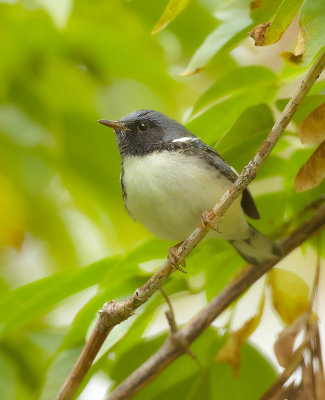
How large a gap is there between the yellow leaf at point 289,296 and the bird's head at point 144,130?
69cm

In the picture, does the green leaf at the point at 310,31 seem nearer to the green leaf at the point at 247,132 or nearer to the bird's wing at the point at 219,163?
the green leaf at the point at 247,132

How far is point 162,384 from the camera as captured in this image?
1689 millimetres

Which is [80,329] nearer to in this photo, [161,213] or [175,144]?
[161,213]

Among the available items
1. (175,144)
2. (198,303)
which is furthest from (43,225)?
(198,303)

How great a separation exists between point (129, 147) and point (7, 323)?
31.1 inches

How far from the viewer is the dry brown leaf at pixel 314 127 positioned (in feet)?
4.52

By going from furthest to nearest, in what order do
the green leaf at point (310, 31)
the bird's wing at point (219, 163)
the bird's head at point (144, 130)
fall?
the bird's head at point (144, 130) < the bird's wing at point (219, 163) < the green leaf at point (310, 31)

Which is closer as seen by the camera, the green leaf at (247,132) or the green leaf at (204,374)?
the green leaf at (247,132)

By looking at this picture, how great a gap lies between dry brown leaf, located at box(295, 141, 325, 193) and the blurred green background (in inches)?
10.5

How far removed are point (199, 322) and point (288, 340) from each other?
0.22 metres

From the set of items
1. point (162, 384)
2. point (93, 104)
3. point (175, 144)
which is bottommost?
point (162, 384)

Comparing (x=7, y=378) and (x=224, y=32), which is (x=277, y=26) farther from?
(x=7, y=378)

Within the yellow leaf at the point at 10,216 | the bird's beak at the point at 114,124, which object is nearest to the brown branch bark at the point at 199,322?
the bird's beak at the point at 114,124

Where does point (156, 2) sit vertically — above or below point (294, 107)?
above
